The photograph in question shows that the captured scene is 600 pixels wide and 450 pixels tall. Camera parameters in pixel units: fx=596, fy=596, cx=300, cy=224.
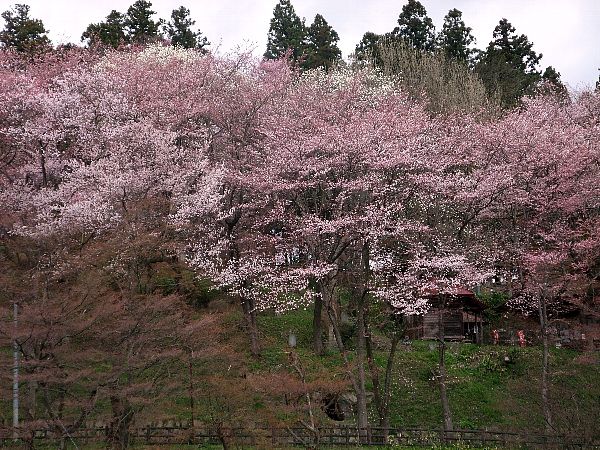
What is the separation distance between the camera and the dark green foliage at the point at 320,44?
45938 millimetres

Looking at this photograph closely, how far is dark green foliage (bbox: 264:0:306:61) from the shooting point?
166 ft

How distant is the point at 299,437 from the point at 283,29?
4214cm

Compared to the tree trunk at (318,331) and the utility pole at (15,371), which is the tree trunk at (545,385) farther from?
the utility pole at (15,371)

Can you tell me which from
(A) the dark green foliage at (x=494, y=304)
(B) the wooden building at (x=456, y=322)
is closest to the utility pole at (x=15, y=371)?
(B) the wooden building at (x=456, y=322)

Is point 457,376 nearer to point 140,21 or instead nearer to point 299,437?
point 299,437

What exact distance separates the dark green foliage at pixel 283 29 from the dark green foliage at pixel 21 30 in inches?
766

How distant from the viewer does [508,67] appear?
1767 inches

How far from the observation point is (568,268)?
80.2 ft

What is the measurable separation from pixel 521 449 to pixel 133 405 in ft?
35.5

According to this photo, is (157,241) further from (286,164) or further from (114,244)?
(286,164)

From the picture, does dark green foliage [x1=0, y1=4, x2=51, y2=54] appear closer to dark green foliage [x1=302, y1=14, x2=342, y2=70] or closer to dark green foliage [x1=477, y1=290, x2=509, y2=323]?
dark green foliage [x1=302, y1=14, x2=342, y2=70]

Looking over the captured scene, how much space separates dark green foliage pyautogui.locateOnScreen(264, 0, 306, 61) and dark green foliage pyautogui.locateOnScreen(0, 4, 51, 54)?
19.5 meters

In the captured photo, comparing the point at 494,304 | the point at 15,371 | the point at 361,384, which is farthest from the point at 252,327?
the point at 494,304

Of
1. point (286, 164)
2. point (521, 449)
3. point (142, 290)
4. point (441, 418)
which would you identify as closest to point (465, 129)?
point (286, 164)
